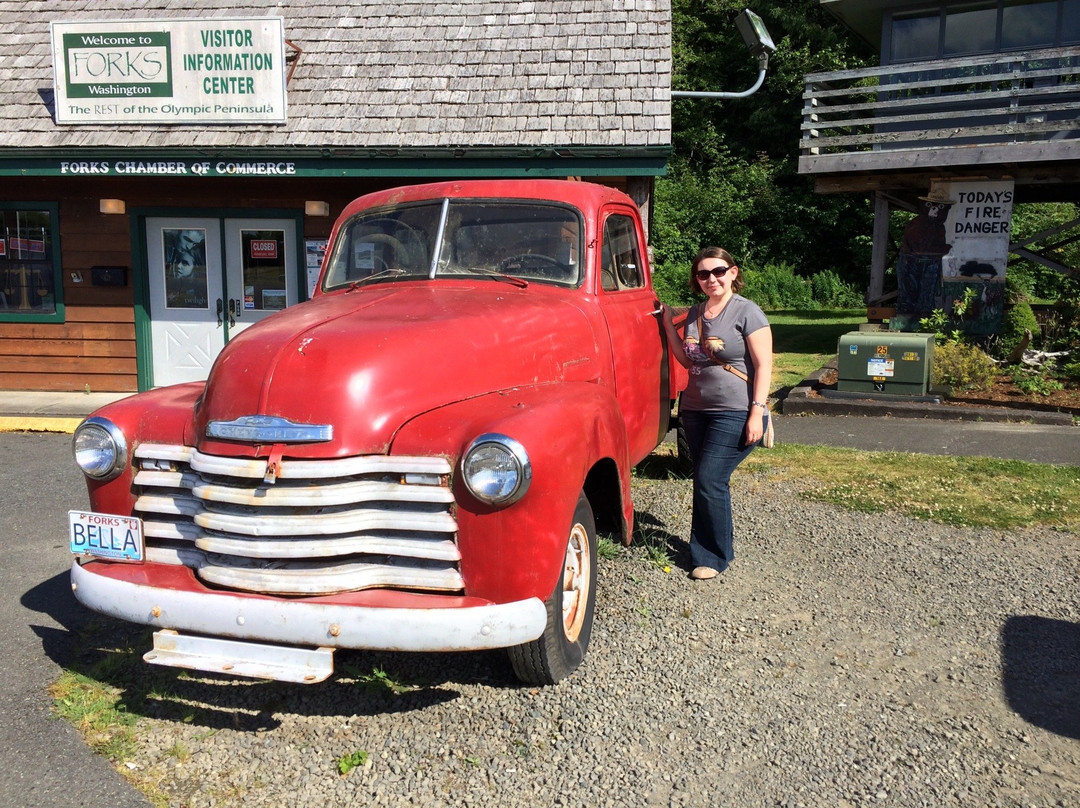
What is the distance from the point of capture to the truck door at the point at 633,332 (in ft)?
16.4

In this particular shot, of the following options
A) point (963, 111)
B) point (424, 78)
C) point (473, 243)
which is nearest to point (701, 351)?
point (473, 243)

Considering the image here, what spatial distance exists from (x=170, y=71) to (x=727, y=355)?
8.50 m

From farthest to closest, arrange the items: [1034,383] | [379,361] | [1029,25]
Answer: [1029,25] < [1034,383] < [379,361]

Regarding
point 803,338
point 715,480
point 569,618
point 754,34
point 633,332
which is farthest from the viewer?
point 803,338

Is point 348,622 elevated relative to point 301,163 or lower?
lower

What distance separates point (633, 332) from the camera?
5.24 meters

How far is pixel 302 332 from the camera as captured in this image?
12.0ft

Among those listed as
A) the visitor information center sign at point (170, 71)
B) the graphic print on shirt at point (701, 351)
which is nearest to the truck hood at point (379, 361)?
the graphic print on shirt at point (701, 351)

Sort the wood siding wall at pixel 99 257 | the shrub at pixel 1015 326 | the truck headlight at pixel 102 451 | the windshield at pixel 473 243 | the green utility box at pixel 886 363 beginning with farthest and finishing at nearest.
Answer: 1. the shrub at pixel 1015 326
2. the wood siding wall at pixel 99 257
3. the green utility box at pixel 886 363
4. the windshield at pixel 473 243
5. the truck headlight at pixel 102 451

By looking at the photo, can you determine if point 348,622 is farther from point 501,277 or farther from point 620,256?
point 620,256

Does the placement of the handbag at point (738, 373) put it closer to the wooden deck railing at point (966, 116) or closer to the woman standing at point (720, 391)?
the woman standing at point (720, 391)

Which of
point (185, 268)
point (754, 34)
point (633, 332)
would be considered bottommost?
point (633, 332)

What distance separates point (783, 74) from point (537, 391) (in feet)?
96.9

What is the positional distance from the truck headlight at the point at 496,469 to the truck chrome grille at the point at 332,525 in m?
0.10
